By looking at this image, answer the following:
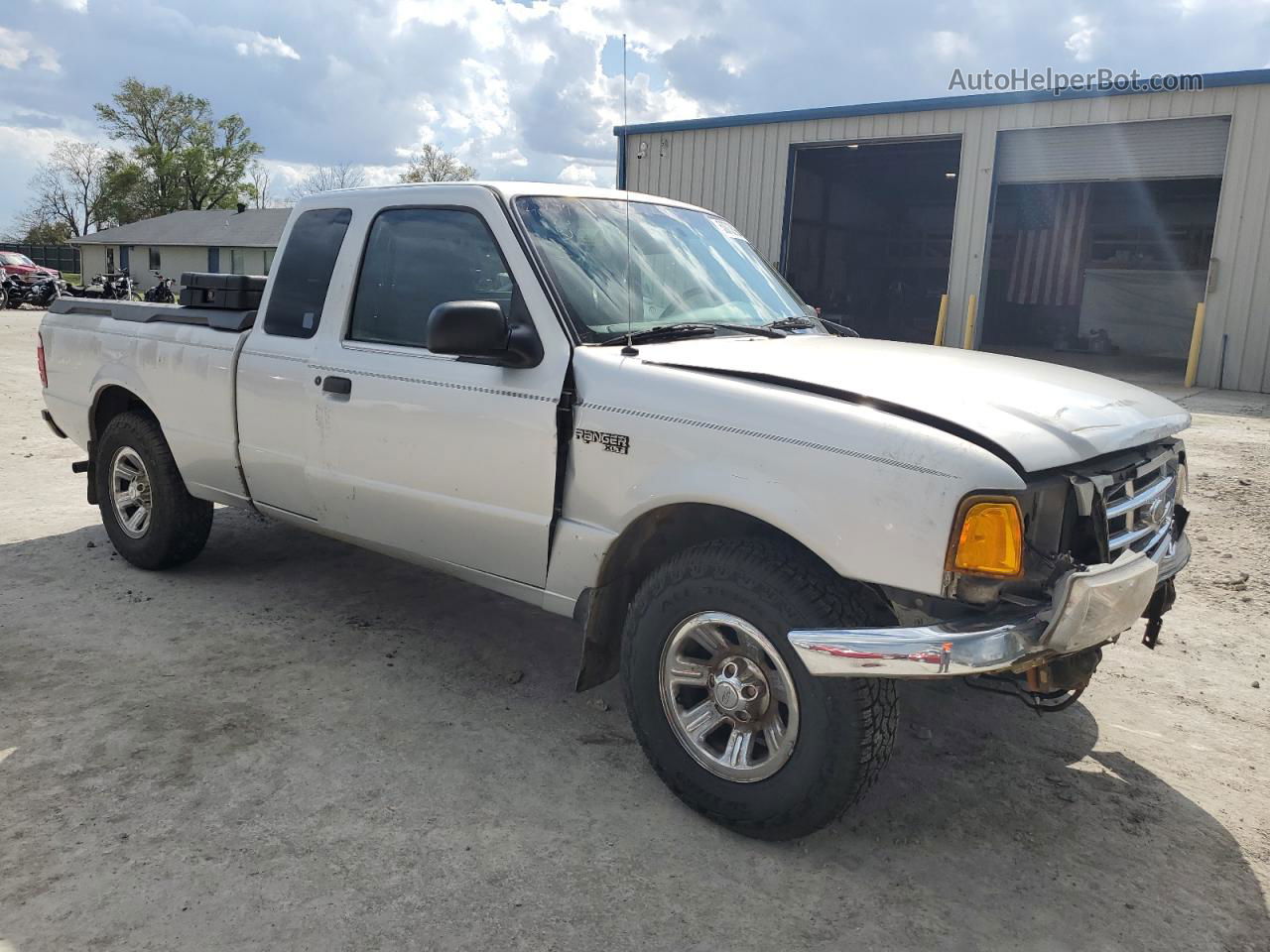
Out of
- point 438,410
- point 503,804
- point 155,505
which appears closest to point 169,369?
point 155,505

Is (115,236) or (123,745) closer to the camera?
(123,745)

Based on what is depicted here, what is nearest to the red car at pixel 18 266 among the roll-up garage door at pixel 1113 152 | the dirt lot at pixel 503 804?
the roll-up garage door at pixel 1113 152

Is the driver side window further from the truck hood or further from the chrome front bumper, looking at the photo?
the chrome front bumper

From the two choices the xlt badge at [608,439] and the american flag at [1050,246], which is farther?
the american flag at [1050,246]

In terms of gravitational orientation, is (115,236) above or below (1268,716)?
above

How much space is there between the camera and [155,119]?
75.1 m

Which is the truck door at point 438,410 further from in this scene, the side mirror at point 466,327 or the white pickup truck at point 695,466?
the side mirror at point 466,327

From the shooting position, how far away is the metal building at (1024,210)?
1683 centimetres

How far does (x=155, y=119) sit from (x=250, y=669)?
83.2 m

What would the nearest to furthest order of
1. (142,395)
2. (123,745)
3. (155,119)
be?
1. (123,745)
2. (142,395)
3. (155,119)

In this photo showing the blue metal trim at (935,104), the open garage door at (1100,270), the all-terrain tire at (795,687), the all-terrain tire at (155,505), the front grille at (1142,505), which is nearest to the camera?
the all-terrain tire at (795,687)

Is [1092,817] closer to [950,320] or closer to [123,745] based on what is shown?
[123,745]

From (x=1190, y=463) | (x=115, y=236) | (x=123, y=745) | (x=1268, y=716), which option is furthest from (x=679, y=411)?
(x=115, y=236)

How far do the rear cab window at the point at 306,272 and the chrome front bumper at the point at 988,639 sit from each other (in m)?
2.79
